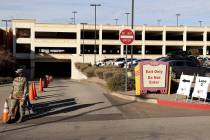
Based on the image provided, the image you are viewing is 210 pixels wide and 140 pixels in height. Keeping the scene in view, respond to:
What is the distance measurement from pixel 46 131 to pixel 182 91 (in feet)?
23.4

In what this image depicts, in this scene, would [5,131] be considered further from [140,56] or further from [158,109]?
[140,56]

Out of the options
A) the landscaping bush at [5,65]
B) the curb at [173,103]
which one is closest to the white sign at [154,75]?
the curb at [173,103]

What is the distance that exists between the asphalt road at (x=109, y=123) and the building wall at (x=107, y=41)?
74532mm

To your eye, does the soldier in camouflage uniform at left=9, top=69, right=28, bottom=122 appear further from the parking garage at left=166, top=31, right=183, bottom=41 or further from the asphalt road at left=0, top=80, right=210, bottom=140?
the parking garage at left=166, top=31, right=183, bottom=41

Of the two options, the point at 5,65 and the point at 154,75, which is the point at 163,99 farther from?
the point at 5,65

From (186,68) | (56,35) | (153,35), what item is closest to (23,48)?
(56,35)

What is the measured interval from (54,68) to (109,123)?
93.8 m

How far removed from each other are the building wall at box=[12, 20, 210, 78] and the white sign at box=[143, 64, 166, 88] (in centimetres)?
7163

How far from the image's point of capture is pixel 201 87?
17203 millimetres

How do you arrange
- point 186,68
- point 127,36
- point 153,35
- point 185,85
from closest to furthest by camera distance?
point 185,85
point 127,36
point 186,68
point 153,35

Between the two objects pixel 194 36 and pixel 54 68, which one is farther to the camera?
pixel 194 36

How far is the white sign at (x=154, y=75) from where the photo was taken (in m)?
20.2

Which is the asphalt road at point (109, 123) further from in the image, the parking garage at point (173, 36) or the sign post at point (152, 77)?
the parking garage at point (173, 36)

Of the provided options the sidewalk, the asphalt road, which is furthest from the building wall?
the asphalt road
